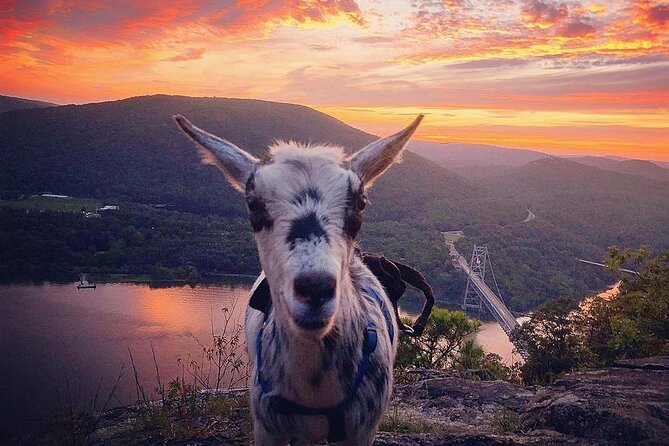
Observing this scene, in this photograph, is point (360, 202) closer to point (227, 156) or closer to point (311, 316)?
point (311, 316)

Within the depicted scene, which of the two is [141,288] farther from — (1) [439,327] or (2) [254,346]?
(2) [254,346]

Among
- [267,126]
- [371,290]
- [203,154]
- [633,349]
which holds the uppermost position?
[267,126]

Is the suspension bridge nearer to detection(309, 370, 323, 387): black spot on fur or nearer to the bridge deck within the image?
the bridge deck

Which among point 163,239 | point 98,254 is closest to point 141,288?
point 98,254

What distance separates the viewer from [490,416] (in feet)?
21.6

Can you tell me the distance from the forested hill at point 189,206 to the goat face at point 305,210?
4243 cm

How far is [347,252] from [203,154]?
1.67 metres

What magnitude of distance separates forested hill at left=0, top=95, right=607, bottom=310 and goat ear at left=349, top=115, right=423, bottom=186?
4210cm

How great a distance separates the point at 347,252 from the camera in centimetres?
298

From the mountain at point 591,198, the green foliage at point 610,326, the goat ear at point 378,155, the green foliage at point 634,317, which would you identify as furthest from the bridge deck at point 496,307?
the goat ear at point 378,155

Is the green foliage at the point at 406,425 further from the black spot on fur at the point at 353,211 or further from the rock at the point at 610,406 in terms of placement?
the black spot on fur at the point at 353,211

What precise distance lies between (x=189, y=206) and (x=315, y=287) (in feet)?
288

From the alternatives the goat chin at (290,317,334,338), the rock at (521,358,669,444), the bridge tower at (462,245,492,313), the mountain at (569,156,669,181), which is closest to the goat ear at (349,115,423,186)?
the goat chin at (290,317,334,338)

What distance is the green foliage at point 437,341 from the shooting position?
20328 millimetres
